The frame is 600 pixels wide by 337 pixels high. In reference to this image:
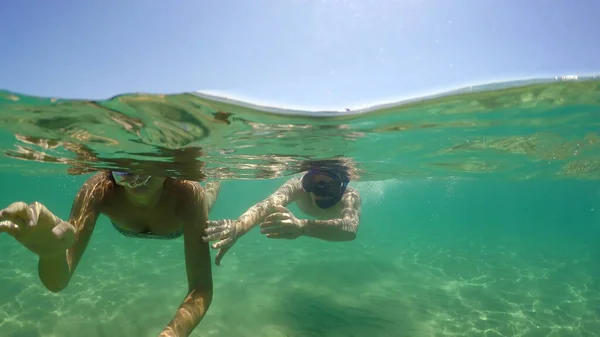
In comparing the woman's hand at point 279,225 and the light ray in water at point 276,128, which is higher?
the light ray in water at point 276,128

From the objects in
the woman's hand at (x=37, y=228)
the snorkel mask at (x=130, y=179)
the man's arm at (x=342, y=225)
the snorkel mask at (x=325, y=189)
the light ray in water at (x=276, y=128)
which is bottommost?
the man's arm at (x=342, y=225)

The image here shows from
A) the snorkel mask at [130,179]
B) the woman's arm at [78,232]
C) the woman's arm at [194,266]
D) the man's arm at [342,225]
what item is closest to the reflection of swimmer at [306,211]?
the man's arm at [342,225]

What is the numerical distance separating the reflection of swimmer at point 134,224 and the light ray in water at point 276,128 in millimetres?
1448

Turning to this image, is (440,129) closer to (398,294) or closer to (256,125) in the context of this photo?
(256,125)

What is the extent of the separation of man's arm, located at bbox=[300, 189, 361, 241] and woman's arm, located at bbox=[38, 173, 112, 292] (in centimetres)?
355

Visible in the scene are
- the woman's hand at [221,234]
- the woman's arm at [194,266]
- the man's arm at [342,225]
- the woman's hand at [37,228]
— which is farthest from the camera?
the man's arm at [342,225]

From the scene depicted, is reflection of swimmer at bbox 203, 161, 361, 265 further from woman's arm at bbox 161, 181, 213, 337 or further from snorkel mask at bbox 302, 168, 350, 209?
woman's arm at bbox 161, 181, 213, 337

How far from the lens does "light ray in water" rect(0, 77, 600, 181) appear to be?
6883 mm

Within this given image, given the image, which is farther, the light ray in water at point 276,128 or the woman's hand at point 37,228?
the light ray in water at point 276,128

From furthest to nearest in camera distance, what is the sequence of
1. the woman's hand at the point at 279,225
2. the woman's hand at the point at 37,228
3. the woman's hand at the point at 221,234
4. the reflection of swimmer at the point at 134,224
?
the woman's hand at the point at 279,225
the woman's hand at the point at 221,234
the reflection of swimmer at the point at 134,224
the woman's hand at the point at 37,228

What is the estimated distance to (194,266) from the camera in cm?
Result: 457

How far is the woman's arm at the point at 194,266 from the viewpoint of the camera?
13.1ft

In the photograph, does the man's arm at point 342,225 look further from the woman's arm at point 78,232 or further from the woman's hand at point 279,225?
the woman's arm at point 78,232

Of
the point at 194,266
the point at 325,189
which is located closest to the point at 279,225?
the point at 194,266
